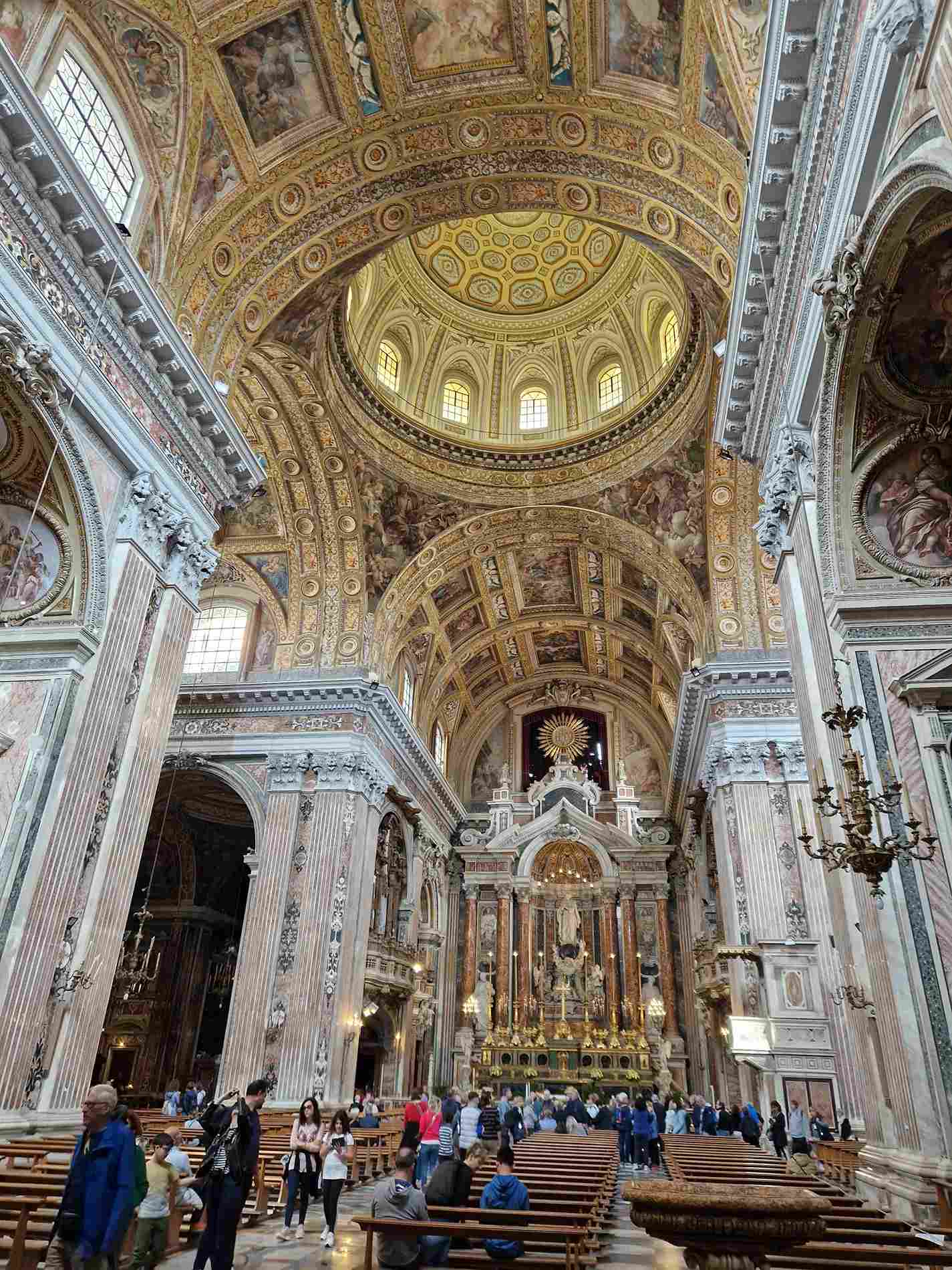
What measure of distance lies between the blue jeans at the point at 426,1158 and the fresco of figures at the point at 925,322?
9834mm

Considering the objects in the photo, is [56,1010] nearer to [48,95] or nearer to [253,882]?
[253,882]

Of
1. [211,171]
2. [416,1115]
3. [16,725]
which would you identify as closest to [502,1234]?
[416,1115]

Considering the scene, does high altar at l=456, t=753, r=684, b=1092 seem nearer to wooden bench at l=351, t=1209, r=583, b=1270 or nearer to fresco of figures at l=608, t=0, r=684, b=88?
wooden bench at l=351, t=1209, r=583, b=1270

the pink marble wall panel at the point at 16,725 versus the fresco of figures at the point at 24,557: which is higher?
the fresco of figures at the point at 24,557

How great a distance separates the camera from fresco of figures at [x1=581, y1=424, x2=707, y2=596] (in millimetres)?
20234

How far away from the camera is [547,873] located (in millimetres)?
30328

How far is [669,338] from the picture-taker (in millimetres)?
21328

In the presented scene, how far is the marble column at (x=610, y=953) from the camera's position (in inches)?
1075

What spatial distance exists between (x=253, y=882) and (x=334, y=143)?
48.4ft

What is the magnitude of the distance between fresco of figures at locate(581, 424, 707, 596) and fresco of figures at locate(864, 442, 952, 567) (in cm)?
1092

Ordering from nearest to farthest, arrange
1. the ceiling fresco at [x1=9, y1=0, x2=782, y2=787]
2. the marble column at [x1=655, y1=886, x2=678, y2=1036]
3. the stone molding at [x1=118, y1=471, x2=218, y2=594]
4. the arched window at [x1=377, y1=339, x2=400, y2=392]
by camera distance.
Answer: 1. the stone molding at [x1=118, y1=471, x2=218, y2=594]
2. the ceiling fresco at [x1=9, y1=0, x2=782, y2=787]
3. the arched window at [x1=377, y1=339, x2=400, y2=392]
4. the marble column at [x1=655, y1=886, x2=678, y2=1036]

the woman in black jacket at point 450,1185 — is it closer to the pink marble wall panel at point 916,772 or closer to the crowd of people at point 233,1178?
the crowd of people at point 233,1178

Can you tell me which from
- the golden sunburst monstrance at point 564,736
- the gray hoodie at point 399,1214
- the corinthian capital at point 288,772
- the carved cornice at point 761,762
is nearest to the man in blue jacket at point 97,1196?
the gray hoodie at point 399,1214

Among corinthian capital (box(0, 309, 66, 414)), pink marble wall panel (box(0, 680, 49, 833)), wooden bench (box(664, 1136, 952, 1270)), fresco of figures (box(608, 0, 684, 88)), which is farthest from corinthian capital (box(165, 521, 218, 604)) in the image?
wooden bench (box(664, 1136, 952, 1270))
